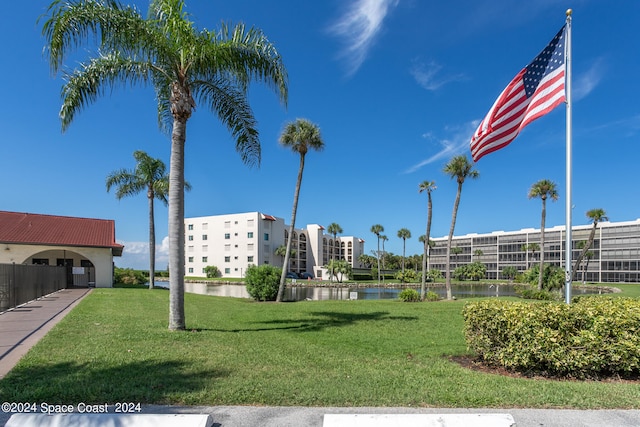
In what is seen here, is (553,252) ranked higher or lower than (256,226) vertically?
lower

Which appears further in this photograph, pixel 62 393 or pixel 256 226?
pixel 256 226

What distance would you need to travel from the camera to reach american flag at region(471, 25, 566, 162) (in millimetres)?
8156

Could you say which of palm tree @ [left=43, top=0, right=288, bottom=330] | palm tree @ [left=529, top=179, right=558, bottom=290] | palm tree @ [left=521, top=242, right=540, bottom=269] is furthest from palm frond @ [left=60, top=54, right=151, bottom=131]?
palm tree @ [left=521, top=242, right=540, bottom=269]

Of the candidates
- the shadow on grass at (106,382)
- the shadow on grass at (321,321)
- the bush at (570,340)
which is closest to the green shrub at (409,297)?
the shadow on grass at (321,321)

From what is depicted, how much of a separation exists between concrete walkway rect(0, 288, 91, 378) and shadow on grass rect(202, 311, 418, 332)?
13.7 ft

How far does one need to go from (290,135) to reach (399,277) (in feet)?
189

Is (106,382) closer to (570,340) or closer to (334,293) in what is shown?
(570,340)

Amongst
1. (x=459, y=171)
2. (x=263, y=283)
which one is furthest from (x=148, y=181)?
(x=459, y=171)

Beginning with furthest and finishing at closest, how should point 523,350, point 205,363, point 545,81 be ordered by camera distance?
point 545,81, point 205,363, point 523,350

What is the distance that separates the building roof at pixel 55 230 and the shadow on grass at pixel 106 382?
25261mm

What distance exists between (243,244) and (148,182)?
48219 millimetres

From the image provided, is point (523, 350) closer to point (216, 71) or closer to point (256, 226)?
point (216, 71)

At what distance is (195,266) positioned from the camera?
85.2 m

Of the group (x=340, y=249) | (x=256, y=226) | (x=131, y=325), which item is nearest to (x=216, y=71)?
(x=131, y=325)
